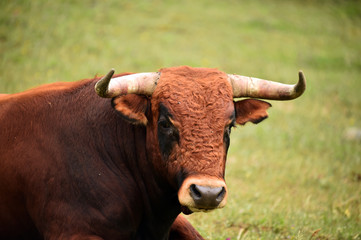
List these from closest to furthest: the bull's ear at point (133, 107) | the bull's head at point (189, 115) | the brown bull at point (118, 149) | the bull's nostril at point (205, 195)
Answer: the bull's nostril at point (205, 195), the bull's head at point (189, 115), the brown bull at point (118, 149), the bull's ear at point (133, 107)

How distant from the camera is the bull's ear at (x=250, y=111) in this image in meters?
4.31

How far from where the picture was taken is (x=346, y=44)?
63.8ft

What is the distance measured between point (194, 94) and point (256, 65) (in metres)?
11.8

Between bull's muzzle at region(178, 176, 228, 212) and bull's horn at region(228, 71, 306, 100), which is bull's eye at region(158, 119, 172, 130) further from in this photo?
bull's horn at region(228, 71, 306, 100)

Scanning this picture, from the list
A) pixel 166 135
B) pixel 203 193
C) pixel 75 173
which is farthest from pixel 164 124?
pixel 75 173

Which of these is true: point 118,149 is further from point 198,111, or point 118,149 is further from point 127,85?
point 198,111

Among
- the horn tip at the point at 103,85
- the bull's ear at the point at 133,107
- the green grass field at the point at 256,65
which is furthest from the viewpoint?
the green grass field at the point at 256,65

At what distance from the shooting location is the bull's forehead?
3.82m

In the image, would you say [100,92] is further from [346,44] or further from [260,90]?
[346,44]

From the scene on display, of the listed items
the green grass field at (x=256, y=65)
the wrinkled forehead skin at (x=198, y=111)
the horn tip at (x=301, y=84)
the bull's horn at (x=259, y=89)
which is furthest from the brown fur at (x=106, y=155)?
the green grass field at (x=256, y=65)

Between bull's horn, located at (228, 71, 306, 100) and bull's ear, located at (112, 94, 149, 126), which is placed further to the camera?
bull's horn, located at (228, 71, 306, 100)

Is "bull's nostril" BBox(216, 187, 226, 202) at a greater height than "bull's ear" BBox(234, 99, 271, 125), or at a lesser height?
lesser

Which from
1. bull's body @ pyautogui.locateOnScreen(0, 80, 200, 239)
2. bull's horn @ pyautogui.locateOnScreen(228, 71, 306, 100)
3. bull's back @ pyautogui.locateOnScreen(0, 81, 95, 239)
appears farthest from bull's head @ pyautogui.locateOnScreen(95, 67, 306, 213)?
bull's back @ pyautogui.locateOnScreen(0, 81, 95, 239)

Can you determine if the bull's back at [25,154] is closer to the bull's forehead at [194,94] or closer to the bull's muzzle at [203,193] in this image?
the bull's forehead at [194,94]
